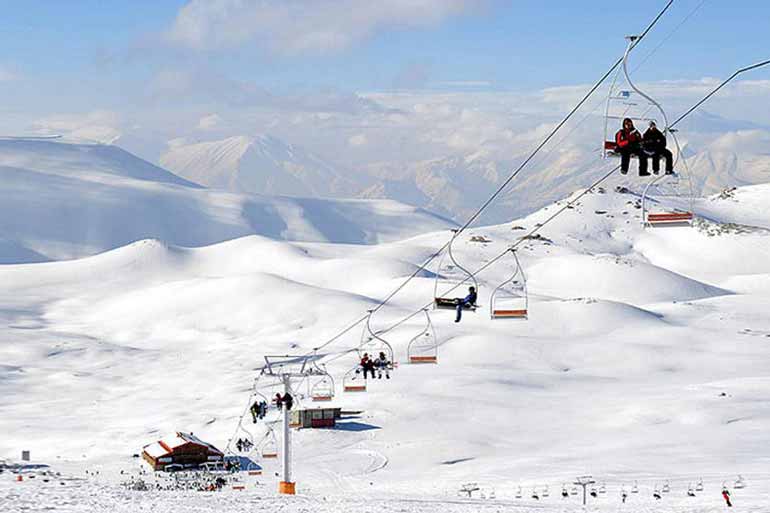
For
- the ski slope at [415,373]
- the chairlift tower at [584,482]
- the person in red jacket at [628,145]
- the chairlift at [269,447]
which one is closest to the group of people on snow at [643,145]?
the person in red jacket at [628,145]

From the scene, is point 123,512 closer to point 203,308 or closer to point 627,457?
point 627,457

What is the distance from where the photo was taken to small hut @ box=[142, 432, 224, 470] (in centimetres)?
5184

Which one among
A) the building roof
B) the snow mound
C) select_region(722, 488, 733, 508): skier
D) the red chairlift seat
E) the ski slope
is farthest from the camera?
the snow mound

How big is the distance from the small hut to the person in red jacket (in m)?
37.0

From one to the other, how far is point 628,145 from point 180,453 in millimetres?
37533

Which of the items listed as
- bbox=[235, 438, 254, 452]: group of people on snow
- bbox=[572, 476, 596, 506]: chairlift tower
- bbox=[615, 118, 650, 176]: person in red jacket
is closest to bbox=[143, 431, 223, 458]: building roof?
bbox=[235, 438, 254, 452]: group of people on snow

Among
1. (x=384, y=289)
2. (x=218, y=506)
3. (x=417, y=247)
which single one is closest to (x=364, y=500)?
(x=218, y=506)

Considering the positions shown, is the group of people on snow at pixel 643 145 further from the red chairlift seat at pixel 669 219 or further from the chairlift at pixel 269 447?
the chairlift at pixel 269 447

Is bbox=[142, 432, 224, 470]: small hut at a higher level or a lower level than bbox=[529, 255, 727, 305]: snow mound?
lower

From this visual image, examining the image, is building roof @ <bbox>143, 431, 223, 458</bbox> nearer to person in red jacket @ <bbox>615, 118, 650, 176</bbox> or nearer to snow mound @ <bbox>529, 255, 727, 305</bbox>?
person in red jacket @ <bbox>615, 118, 650, 176</bbox>

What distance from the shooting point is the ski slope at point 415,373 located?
43312mm

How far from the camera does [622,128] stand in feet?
64.7

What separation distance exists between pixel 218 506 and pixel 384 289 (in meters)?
106

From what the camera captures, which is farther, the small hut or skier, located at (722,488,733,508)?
the small hut
